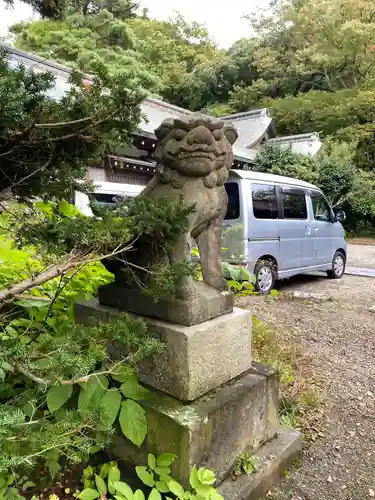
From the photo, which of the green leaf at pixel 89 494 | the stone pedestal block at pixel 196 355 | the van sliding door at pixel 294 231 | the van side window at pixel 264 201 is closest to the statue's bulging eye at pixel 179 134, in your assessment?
the stone pedestal block at pixel 196 355

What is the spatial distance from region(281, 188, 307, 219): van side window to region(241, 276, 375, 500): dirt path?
1.55m

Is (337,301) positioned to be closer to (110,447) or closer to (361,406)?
(361,406)

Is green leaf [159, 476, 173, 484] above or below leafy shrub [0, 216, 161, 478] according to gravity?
below

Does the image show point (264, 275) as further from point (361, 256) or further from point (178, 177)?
point (361, 256)

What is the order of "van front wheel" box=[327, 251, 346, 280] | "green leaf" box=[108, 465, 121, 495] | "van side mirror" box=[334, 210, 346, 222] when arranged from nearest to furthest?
"green leaf" box=[108, 465, 121, 495] < "van side mirror" box=[334, 210, 346, 222] < "van front wheel" box=[327, 251, 346, 280]

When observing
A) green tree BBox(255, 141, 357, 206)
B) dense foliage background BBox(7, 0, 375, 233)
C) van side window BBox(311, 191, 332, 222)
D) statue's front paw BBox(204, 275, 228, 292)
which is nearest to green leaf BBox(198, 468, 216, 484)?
statue's front paw BBox(204, 275, 228, 292)

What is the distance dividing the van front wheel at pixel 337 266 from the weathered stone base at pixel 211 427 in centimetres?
613

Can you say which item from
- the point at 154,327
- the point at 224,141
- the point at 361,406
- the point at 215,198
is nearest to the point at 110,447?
the point at 154,327

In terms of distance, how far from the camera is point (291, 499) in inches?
66.3

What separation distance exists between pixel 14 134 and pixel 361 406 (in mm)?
2629

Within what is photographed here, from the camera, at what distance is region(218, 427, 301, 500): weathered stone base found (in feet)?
5.24

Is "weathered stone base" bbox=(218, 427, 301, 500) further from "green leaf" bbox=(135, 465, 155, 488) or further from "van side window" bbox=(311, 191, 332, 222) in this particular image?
"van side window" bbox=(311, 191, 332, 222)

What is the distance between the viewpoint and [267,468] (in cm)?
174

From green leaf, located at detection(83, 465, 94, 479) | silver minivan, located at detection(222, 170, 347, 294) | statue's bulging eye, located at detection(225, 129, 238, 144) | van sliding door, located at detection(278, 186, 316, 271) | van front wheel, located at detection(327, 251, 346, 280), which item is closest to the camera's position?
green leaf, located at detection(83, 465, 94, 479)
